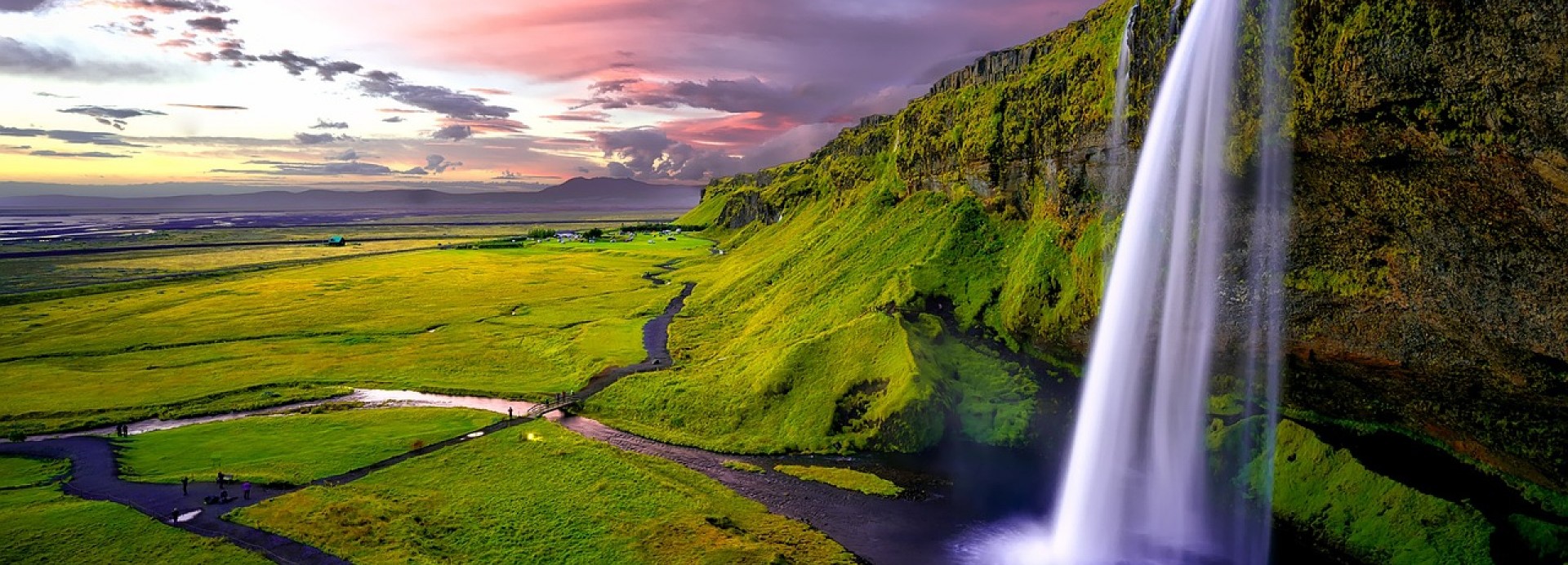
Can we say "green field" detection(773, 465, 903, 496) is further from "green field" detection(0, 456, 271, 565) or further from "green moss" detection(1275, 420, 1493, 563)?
"green field" detection(0, 456, 271, 565)

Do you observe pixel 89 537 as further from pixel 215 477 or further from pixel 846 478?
pixel 846 478

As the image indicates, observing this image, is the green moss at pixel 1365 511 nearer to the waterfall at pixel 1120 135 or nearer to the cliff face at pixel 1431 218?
the cliff face at pixel 1431 218

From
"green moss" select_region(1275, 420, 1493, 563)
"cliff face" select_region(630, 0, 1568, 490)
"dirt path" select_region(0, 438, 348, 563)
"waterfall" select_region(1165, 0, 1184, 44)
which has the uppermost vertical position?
"waterfall" select_region(1165, 0, 1184, 44)

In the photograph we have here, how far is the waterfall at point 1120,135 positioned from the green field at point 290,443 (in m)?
50.9

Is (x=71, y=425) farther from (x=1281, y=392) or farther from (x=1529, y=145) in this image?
(x=1529, y=145)

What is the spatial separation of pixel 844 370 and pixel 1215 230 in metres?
28.0

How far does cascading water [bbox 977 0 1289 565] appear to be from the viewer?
1332 inches

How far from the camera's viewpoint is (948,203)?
81188 mm

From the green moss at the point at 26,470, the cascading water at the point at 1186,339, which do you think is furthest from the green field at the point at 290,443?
the cascading water at the point at 1186,339

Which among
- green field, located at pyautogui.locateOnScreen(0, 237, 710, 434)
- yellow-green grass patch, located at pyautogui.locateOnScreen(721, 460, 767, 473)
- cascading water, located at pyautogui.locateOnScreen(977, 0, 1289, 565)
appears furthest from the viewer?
green field, located at pyautogui.locateOnScreen(0, 237, 710, 434)

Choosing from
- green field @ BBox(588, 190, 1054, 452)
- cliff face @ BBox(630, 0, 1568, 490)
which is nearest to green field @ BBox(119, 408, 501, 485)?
green field @ BBox(588, 190, 1054, 452)

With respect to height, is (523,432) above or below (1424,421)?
below

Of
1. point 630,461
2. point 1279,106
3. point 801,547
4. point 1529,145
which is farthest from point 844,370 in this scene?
point 1529,145

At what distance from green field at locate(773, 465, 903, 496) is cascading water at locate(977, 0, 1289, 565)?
26.9 ft
